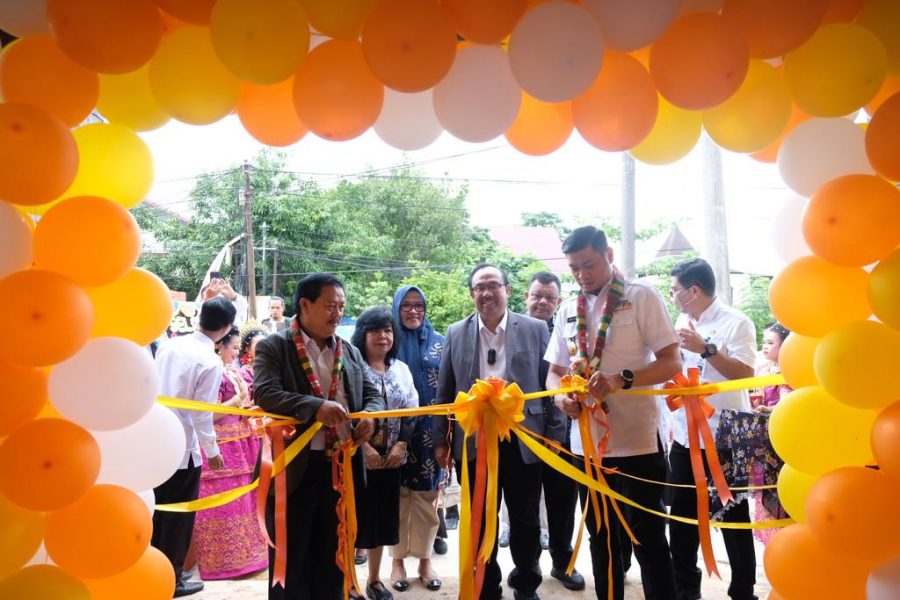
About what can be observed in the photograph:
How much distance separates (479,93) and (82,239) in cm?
131

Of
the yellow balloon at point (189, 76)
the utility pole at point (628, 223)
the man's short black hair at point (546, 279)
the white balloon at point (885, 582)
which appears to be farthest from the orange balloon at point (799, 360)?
the utility pole at point (628, 223)

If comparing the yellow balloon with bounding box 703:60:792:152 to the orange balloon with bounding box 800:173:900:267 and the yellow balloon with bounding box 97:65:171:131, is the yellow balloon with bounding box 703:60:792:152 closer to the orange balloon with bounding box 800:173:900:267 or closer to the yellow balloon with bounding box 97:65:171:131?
the orange balloon with bounding box 800:173:900:267

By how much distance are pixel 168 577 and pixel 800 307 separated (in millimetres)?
2252

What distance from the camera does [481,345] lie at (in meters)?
3.73

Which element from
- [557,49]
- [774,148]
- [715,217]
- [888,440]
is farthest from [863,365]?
[715,217]

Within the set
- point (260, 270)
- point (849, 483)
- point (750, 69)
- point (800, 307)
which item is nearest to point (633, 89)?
point (750, 69)

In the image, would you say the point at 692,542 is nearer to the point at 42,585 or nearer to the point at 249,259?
the point at 42,585

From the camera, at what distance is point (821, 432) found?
82.4 inches

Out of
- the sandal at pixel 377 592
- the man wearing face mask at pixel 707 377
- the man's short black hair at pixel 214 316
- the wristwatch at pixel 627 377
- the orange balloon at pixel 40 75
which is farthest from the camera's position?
→ the man's short black hair at pixel 214 316

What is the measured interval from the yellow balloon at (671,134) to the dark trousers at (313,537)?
1.98 metres

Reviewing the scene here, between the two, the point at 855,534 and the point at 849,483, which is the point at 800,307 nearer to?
the point at 849,483

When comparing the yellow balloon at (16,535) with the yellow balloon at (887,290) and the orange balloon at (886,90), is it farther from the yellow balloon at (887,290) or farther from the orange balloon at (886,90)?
the orange balloon at (886,90)

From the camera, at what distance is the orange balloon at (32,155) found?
178 centimetres

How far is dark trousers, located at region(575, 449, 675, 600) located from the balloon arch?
0.74m
